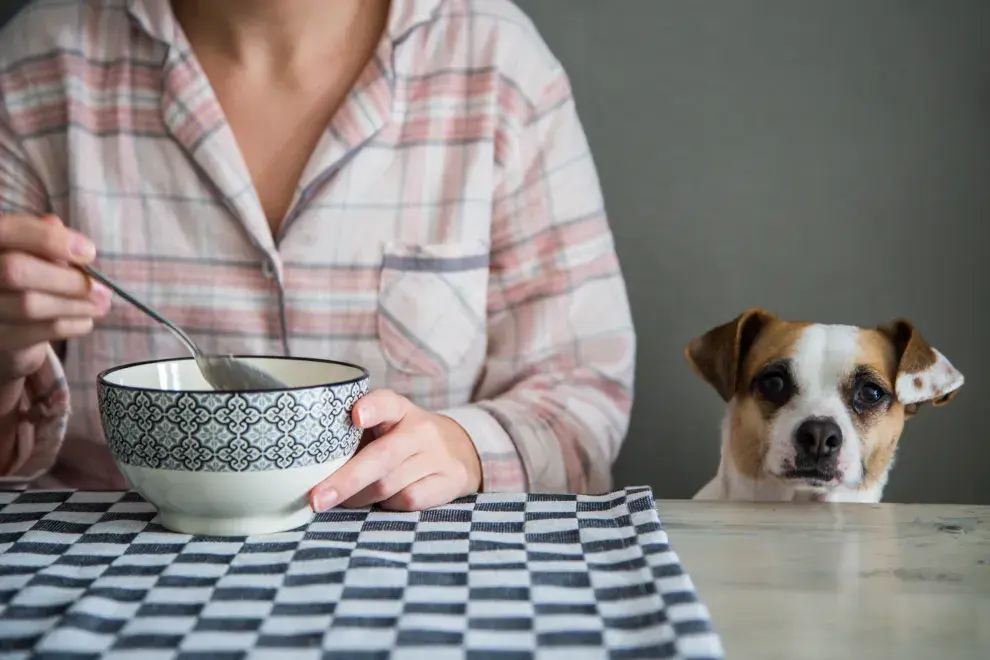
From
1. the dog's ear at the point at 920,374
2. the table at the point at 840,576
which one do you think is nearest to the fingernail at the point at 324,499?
the table at the point at 840,576

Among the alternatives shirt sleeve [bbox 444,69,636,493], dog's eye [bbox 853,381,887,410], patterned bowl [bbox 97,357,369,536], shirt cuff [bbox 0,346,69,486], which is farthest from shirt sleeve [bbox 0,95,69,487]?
dog's eye [bbox 853,381,887,410]

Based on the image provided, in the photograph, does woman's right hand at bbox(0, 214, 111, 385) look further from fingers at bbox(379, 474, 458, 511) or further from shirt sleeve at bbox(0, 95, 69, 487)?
fingers at bbox(379, 474, 458, 511)

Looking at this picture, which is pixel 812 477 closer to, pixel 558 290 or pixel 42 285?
pixel 558 290

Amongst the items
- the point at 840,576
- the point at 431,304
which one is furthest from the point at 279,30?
the point at 840,576

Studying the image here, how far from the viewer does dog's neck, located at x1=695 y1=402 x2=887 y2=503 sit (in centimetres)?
80

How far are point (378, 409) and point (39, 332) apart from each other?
1.07 ft

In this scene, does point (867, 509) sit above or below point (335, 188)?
below

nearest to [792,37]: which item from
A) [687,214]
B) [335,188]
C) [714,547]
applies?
[687,214]

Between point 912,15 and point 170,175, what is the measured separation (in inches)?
34.8

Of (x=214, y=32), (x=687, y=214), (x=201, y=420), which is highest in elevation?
(x=214, y=32)

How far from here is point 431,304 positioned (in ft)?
3.49

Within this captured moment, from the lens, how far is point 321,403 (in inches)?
25.0

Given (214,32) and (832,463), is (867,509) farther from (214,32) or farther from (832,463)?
(214,32)

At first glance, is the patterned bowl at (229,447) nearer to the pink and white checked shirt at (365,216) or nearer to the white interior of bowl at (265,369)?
the white interior of bowl at (265,369)
